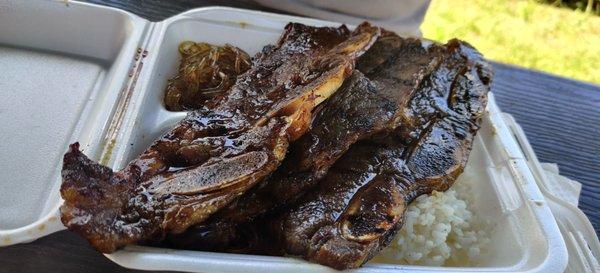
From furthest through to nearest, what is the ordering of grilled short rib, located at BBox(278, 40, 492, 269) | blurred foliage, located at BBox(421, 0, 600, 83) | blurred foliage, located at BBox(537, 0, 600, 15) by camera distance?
blurred foliage, located at BBox(537, 0, 600, 15) → blurred foliage, located at BBox(421, 0, 600, 83) → grilled short rib, located at BBox(278, 40, 492, 269)

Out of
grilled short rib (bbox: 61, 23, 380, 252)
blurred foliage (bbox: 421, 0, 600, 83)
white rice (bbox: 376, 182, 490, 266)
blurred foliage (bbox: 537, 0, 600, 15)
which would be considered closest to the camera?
grilled short rib (bbox: 61, 23, 380, 252)

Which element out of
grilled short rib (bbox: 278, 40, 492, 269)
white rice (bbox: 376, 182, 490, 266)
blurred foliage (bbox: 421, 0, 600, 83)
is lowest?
blurred foliage (bbox: 421, 0, 600, 83)

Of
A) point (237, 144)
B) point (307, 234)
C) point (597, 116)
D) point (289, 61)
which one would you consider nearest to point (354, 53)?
point (289, 61)

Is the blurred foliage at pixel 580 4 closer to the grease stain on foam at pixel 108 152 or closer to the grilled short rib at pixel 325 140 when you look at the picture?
the grilled short rib at pixel 325 140

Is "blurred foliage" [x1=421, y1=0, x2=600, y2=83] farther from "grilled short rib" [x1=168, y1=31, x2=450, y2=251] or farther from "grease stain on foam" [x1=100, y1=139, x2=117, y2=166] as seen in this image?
"grease stain on foam" [x1=100, y1=139, x2=117, y2=166]

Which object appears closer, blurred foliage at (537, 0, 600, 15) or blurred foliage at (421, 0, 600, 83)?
blurred foliage at (421, 0, 600, 83)

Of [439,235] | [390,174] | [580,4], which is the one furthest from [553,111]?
[580,4]

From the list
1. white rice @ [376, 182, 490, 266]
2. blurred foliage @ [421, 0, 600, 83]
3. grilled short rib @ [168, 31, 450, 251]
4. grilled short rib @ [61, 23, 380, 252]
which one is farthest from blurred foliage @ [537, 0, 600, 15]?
grilled short rib @ [61, 23, 380, 252]
